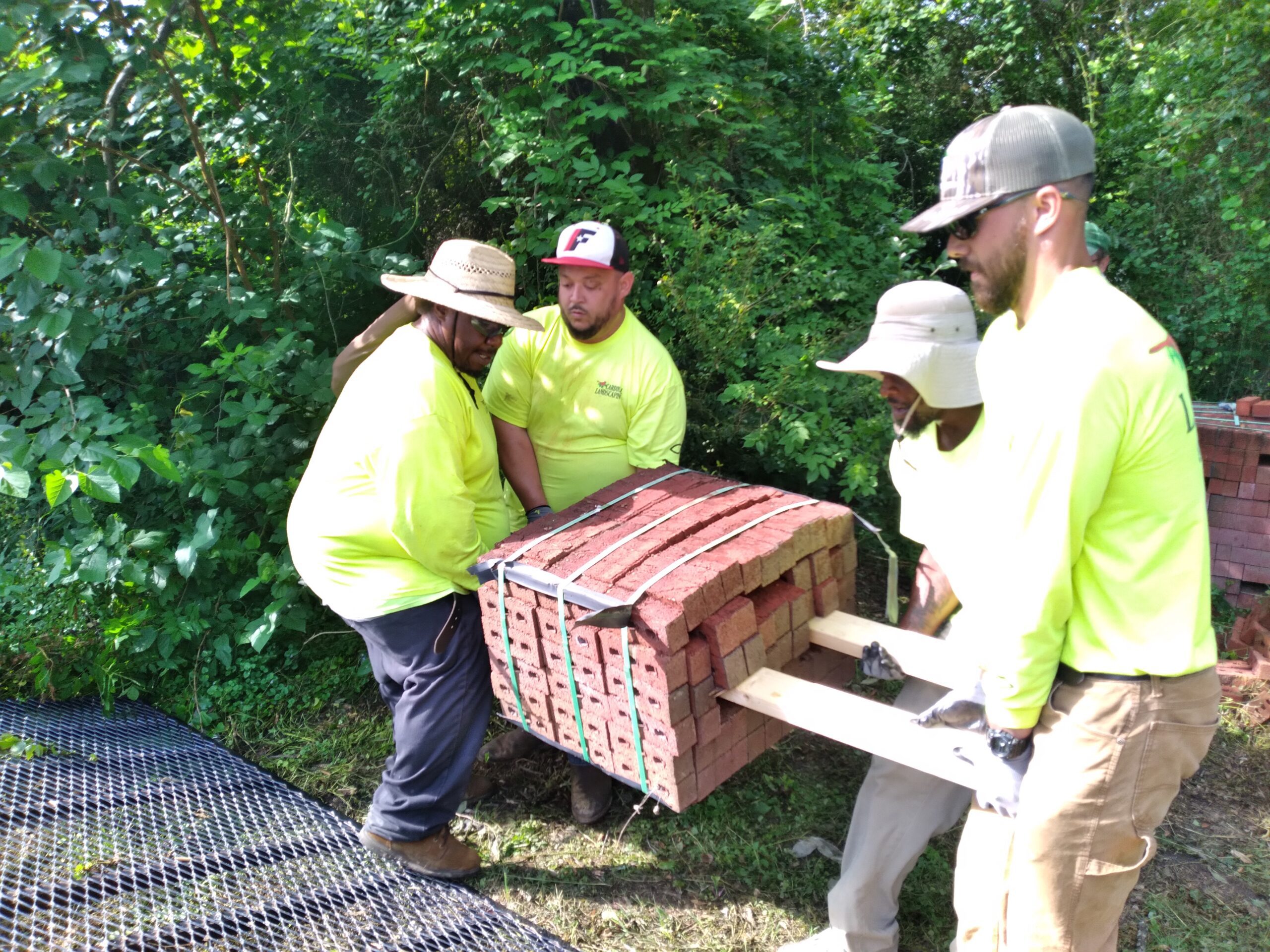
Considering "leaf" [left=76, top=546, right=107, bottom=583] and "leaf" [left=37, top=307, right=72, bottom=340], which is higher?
"leaf" [left=37, top=307, right=72, bottom=340]

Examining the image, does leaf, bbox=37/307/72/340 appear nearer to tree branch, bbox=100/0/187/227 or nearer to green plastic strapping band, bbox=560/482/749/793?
tree branch, bbox=100/0/187/227

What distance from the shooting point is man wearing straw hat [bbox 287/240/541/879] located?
2.87 meters

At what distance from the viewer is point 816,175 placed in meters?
5.55

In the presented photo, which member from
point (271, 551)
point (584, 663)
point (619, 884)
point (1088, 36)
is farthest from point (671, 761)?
point (1088, 36)

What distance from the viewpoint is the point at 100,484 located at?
371 cm

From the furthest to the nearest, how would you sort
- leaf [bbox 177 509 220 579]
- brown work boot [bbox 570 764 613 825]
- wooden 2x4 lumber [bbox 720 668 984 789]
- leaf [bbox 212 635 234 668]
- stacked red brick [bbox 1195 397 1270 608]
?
stacked red brick [bbox 1195 397 1270 608] < leaf [bbox 212 635 234 668] < leaf [bbox 177 509 220 579] < brown work boot [bbox 570 764 613 825] < wooden 2x4 lumber [bbox 720 668 984 789]

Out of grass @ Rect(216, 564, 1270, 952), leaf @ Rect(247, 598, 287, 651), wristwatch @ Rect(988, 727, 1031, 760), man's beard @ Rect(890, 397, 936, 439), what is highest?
man's beard @ Rect(890, 397, 936, 439)

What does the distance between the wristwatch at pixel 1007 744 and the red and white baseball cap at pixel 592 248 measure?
234cm

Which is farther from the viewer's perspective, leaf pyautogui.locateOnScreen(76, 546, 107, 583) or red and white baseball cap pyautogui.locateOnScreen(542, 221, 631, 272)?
leaf pyautogui.locateOnScreen(76, 546, 107, 583)

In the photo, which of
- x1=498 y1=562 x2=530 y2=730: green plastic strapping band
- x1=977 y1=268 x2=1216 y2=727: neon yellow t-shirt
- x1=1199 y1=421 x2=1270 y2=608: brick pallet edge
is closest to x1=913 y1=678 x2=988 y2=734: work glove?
x1=977 y1=268 x2=1216 y2=727: neon yellow t-shirt

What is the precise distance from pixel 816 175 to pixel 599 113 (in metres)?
1.67

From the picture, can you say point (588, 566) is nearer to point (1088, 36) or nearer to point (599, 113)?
point (599, 113)

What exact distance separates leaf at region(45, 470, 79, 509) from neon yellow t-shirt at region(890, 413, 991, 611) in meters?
3.33

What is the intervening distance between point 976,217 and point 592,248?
6.30ft
